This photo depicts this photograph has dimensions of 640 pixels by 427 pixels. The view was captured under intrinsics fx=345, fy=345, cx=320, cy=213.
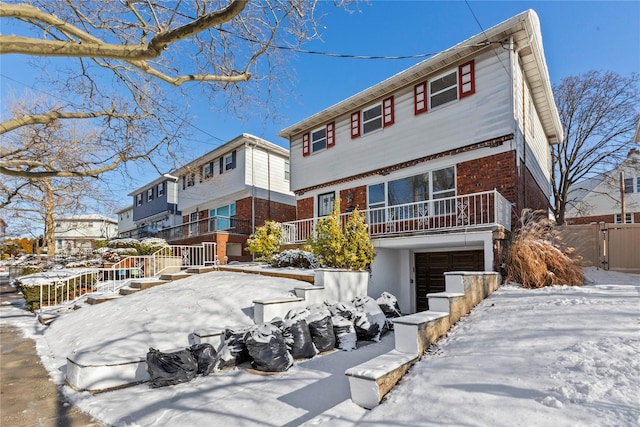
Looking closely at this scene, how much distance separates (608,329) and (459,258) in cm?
557

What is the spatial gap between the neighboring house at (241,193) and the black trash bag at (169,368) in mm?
10983

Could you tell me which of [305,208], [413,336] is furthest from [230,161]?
→ [413,336]

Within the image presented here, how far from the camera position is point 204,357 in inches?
187

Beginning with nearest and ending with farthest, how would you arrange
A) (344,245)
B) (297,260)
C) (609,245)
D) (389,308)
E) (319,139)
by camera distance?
(389,308) → (344,245) → (609,245) → (297,260) → (319,139)

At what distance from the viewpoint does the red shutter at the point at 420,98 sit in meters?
10.3

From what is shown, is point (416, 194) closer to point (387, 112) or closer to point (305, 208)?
point (387, 112)

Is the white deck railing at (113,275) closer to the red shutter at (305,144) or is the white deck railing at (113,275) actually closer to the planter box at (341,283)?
the red shutter at (305,144)

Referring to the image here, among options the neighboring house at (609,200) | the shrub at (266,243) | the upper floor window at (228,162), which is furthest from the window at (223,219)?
the neighboring house at (609,200)

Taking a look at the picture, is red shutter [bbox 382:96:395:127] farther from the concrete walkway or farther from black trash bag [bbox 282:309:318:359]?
the concrete walkway

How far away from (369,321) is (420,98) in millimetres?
7123

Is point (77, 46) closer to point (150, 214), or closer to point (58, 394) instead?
point (58, 394)

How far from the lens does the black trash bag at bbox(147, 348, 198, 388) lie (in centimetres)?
441

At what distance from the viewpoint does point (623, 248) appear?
29.3 ft

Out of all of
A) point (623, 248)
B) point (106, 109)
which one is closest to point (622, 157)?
point (623, 248)
